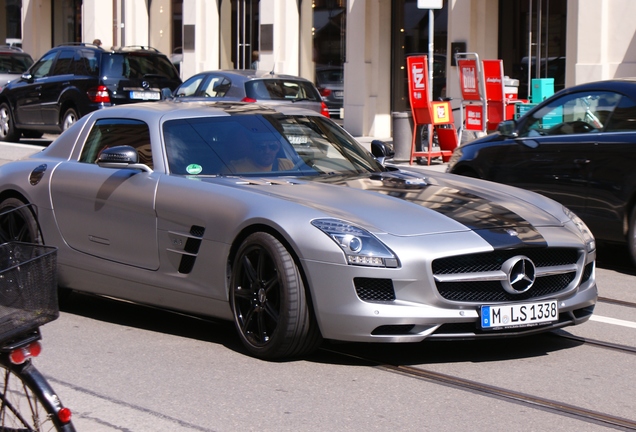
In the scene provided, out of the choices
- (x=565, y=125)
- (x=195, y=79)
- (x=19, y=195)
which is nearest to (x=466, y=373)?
(x=19, y=195)

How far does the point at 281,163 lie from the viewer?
6.89 meters

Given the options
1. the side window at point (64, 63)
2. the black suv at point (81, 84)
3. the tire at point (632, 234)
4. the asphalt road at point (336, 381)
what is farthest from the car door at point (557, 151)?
the side window at point (64, 63)

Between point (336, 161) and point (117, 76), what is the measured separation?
1467cm

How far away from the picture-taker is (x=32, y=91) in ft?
72.1

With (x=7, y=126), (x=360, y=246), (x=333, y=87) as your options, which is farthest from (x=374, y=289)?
(x=333, y=87)

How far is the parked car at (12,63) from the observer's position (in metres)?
28.0

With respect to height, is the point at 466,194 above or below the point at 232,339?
above

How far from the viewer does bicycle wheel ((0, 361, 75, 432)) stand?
3.39 meters

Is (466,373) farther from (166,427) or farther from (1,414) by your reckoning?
(1,414)

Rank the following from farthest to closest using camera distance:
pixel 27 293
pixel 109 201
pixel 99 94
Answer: pixel 99 94
pixel 109 201
pixel 27 293

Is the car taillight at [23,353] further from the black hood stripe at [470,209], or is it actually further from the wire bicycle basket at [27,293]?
the black hood stripe at [470,209]

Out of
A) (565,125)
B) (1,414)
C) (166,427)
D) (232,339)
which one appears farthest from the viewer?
(565,125)

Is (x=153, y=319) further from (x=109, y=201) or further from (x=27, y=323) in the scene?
(x=27, y=323)

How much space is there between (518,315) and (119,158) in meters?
2.56
